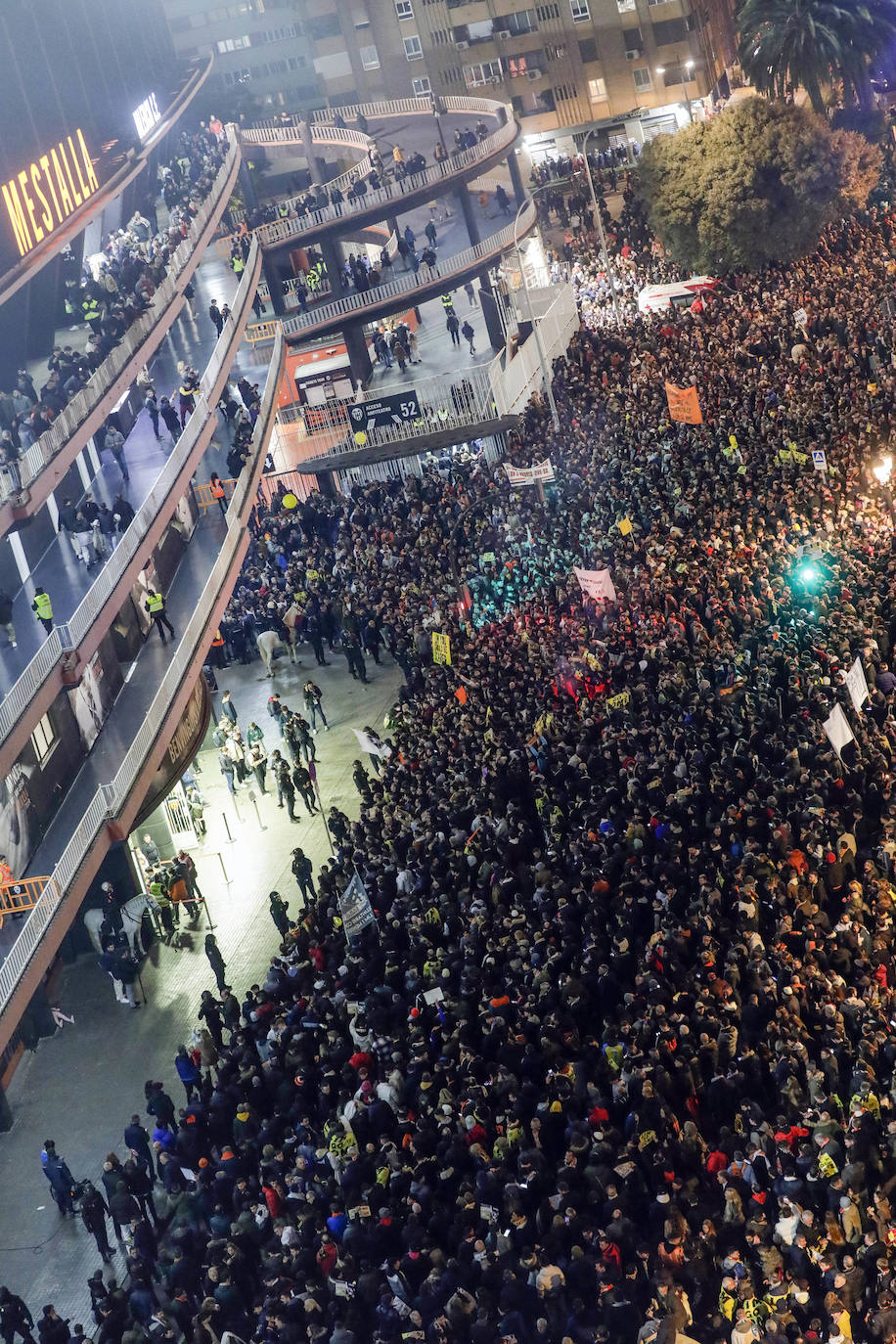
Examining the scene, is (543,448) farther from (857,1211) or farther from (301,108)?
(301,108)

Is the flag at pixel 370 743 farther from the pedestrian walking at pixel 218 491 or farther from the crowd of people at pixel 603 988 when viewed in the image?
the pedestrian walking at pixel 218 491

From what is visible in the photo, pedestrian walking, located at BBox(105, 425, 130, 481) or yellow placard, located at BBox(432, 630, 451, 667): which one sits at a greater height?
pedestrian walking, located at BBox(105, 425, 130, 481)

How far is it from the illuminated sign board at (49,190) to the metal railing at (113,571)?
500cm

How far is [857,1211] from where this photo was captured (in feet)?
47.9

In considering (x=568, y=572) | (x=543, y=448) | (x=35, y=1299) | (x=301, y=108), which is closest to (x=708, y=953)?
(x=35, y=1299)

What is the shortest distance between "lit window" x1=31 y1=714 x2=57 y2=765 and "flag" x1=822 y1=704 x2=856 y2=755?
44.4 feet

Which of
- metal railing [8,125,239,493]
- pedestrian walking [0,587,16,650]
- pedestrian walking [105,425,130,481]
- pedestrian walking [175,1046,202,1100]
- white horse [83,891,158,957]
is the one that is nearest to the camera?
pedestrian walking [175,1046,202,1100]

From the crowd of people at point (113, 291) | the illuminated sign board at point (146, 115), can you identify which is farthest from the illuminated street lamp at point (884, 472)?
the illuminated sign board at point (146, 115)

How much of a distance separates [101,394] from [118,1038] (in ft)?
46.8

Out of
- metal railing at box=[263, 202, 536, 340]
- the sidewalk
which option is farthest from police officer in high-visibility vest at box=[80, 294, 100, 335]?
metal railing at box=[263, 202, 536, 340]

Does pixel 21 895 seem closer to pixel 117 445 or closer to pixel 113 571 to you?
pixel 113 571

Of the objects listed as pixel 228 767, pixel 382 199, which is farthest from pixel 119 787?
pixel 382 199

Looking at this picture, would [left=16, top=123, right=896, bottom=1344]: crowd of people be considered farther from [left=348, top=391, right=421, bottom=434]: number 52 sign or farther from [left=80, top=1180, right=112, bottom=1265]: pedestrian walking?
[left=348, top=391, right=421, bottom=434]: number 52 sign

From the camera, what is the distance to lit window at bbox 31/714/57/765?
29.3 m
